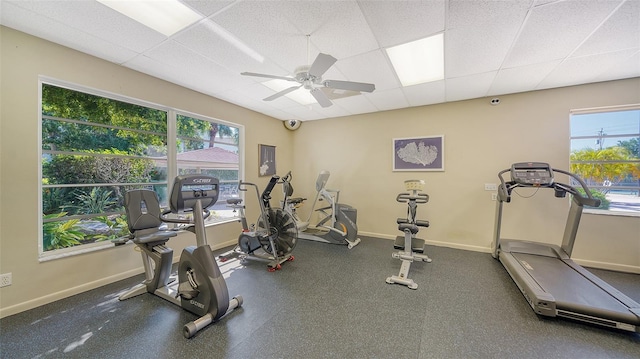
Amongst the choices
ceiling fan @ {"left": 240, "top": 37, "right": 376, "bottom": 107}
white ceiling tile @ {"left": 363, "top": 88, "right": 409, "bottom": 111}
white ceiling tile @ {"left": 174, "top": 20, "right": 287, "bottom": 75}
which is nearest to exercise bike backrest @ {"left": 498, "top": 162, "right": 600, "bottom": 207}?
white ceiling tile @ {"left": 363, "top": 88, "right": 409, "bottom": 111}

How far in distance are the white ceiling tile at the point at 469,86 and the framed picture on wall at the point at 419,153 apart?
77cm

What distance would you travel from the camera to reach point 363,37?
2.21m

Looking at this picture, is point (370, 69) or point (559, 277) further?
point (370, 69)

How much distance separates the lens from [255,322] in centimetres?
206

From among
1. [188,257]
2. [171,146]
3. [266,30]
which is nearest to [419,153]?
[266,30]

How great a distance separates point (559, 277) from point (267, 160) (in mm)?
4982

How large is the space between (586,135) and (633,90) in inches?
27.4

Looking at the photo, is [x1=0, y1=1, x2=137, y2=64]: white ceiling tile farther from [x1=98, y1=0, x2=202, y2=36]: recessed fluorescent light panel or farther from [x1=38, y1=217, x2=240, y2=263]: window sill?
[x1=38, y1=217, x2=240, y2=263]: window sill

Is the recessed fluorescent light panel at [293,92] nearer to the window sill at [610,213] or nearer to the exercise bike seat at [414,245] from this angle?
the exercise bike seat at [414,245]

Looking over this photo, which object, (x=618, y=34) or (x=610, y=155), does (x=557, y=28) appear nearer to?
(x=618, y=34)

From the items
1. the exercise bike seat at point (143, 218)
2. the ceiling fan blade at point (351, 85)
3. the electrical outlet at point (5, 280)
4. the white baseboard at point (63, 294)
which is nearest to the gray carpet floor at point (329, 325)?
the white baseboard at point (63, 294)

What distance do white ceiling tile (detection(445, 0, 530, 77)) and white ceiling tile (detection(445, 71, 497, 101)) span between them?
9.6 inches

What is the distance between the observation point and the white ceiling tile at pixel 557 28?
1796 millimetres

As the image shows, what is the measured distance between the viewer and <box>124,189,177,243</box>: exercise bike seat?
2.45m
